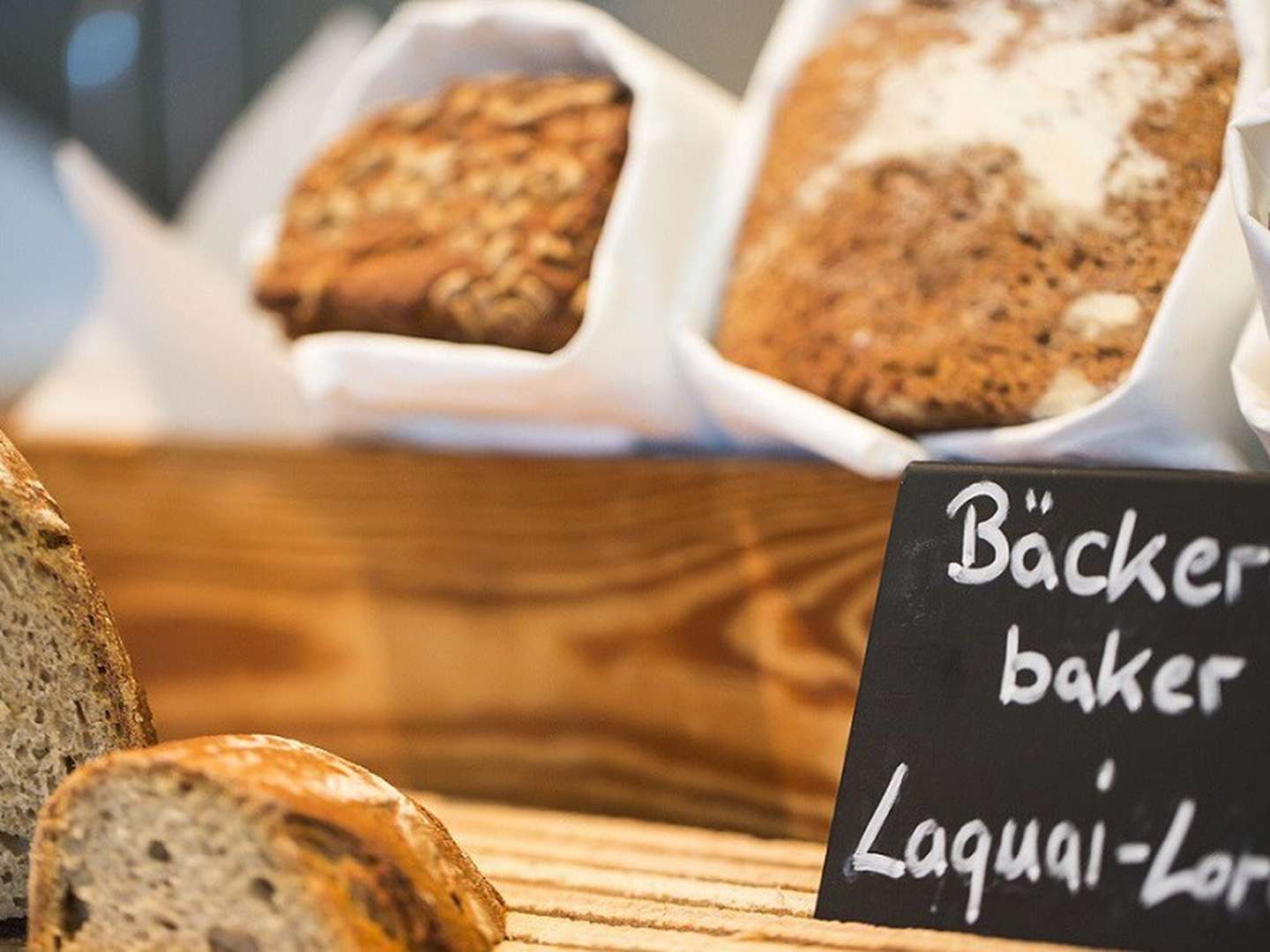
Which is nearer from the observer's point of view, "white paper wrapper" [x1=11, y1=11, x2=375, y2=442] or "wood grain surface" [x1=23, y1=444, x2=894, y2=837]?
"wood grain surface" [x1=23, y1=444, x2=894, y2=837]

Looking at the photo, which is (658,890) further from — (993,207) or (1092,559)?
(993,207)

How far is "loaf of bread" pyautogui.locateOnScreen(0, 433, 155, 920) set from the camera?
2.59 ft

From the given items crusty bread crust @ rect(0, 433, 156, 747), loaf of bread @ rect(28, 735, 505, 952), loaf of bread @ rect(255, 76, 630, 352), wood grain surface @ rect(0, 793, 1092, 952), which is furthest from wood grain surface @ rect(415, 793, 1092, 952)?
loaf of bread @ rect(255, 76, 630, 352)

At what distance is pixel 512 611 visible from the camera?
1294mm

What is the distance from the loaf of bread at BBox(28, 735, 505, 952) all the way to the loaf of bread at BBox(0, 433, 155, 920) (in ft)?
0.38

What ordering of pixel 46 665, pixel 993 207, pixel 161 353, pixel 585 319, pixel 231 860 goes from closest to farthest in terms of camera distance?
pixel 231 860, pixel 46 665, pixel 993 207, pixel 585 319, pixel 161 353

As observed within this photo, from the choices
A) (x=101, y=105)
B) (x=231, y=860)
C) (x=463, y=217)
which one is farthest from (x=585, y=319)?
(x=101, y=105)

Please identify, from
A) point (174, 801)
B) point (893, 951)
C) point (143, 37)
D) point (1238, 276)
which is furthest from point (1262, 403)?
point (143, 37)

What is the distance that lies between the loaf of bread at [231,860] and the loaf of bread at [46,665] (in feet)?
0.38

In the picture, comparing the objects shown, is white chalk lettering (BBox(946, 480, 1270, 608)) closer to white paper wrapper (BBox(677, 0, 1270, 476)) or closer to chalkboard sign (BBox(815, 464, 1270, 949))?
chalkboard sign (BBox(815, 464, 1270, 949))

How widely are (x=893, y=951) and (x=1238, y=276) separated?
18.7 inches

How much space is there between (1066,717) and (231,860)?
424mm

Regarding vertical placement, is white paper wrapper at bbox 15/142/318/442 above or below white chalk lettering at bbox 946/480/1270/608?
below

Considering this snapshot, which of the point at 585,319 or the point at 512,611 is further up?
the point at 585,319
